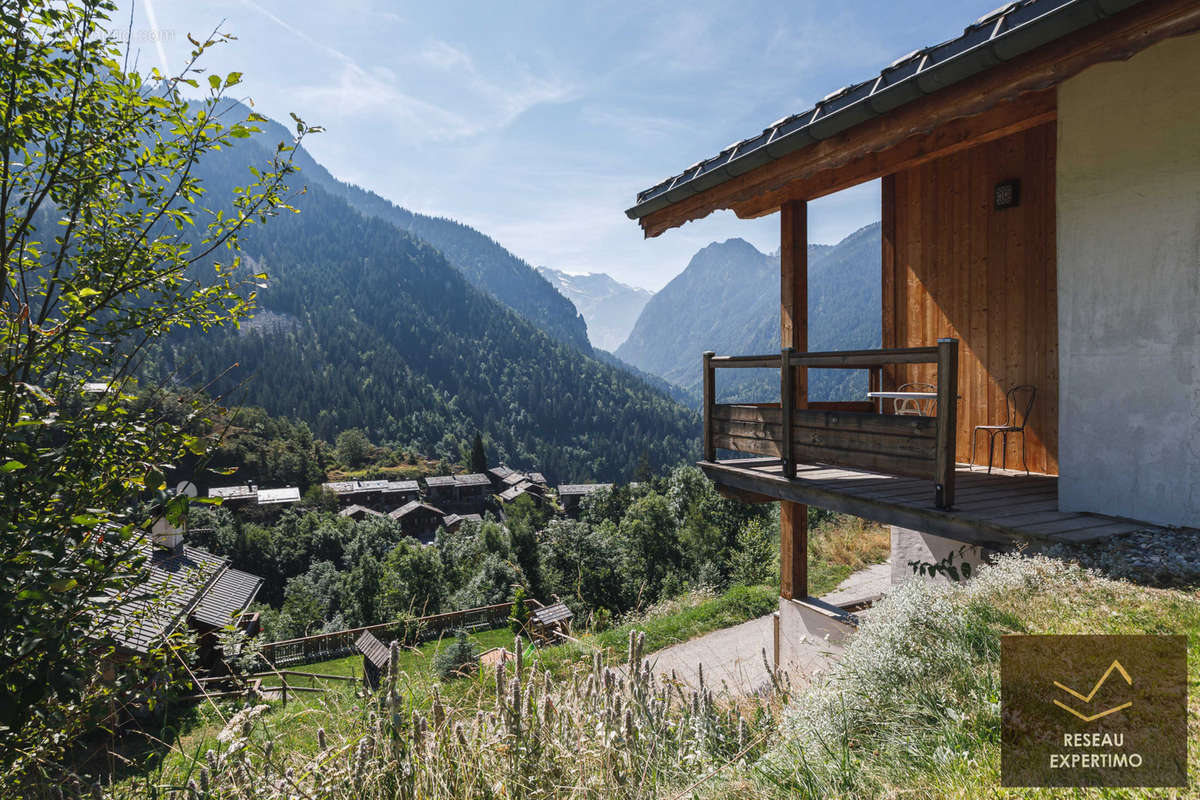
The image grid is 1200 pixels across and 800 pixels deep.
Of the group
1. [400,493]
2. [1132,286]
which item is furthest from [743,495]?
[400,493]

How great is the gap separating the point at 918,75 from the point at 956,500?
2.76m

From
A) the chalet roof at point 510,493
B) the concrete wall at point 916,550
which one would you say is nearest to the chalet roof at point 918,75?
the concrete wall at point 916,550

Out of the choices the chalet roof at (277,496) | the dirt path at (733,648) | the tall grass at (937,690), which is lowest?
the chalet roof at (277,496)

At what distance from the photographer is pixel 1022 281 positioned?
17.4 ft

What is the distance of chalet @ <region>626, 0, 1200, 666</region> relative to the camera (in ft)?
10.9

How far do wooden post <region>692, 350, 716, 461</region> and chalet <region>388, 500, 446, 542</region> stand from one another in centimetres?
6037

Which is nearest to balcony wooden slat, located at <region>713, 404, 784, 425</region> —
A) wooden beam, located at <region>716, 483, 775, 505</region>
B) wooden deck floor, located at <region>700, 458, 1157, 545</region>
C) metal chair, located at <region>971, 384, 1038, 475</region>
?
wooden deck floor, located at <region>700, 458, 1157, 545</region>

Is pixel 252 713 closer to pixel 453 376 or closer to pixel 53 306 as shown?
pixel 53 306

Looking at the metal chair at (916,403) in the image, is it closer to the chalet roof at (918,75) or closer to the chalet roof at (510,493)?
the chalet roof at (918,75)

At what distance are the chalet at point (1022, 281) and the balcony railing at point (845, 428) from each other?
0.05 feet

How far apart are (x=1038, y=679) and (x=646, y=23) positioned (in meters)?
11.2

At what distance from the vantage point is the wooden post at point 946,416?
142 inches

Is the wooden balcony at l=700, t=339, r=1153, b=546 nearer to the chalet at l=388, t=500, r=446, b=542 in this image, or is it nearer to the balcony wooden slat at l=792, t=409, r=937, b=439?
the balcony wooden slat at l=792, t=409, r=937, b=439

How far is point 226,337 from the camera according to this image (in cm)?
10944
